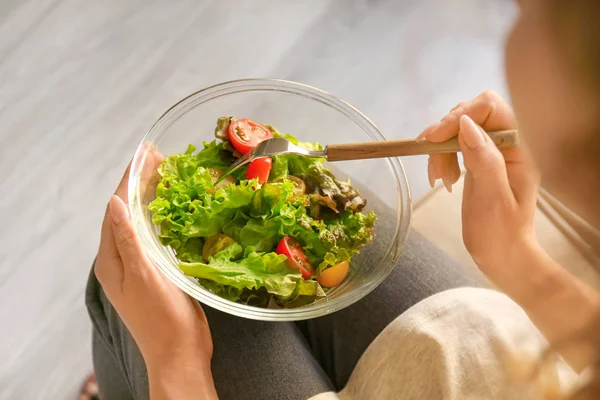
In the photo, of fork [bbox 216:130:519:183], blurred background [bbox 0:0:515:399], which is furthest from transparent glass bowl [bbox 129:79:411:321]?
blurred background [bbox 0:0:515:399]

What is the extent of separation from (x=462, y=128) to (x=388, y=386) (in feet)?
1.21

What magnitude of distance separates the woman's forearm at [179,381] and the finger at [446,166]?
456 mm

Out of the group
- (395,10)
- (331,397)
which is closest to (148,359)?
(331,397)

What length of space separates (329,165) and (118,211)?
1.15ft

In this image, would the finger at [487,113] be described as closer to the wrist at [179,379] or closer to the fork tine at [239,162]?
the fork tine at [239,162]

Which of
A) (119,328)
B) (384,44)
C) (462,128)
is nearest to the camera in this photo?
(462,128)

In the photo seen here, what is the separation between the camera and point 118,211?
2.67ft

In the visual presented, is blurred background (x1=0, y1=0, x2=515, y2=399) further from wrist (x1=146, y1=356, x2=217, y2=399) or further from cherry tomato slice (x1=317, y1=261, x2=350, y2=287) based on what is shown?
cherry tomato slice (x1=317, y1=261, x2=350, y2=287)

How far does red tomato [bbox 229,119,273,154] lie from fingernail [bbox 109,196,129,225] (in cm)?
19

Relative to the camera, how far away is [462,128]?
776 millimetres


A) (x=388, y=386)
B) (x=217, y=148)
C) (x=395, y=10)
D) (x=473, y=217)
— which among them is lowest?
(x=388, y=386)

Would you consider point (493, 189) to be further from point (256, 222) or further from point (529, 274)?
point (256, 222)

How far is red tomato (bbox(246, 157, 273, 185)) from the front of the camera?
866mm

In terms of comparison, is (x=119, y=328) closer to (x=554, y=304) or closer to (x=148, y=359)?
(x=148, y=359)
